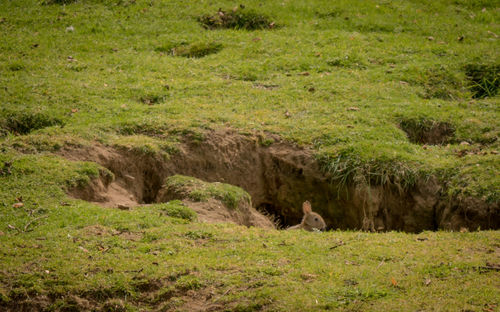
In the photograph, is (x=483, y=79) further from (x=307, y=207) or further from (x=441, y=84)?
(x=307, y=207)

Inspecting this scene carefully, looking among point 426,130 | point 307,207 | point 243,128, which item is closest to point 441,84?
point 426,130

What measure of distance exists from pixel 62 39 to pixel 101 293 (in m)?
8.15

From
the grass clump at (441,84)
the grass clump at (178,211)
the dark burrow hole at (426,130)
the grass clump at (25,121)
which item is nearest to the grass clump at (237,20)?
the grass clump at (441,84)

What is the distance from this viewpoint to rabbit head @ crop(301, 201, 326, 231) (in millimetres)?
8117

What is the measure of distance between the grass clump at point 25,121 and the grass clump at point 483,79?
22.4 feet

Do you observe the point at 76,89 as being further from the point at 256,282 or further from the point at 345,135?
the point at 256,282

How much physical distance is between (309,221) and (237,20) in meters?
6.67

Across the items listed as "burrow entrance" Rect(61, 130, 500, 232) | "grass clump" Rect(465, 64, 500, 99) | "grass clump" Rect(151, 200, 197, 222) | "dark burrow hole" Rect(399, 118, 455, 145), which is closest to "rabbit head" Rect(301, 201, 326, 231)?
"burrow entrance" Rect(61, 130, 500, 232)

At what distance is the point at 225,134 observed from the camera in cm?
912

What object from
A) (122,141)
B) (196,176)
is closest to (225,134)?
(196,176)

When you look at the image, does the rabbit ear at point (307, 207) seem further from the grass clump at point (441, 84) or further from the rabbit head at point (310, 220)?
the grass clump at point (441, 84)

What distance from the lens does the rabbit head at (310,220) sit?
812cm

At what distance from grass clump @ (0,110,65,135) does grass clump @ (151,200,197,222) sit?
2.72 meters

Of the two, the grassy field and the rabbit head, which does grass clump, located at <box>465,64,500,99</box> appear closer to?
the grassy field
